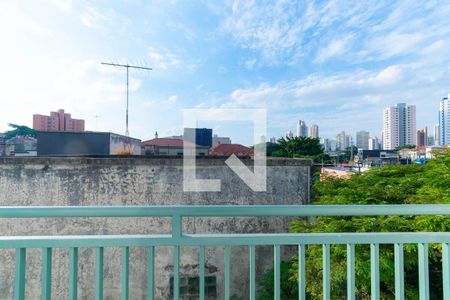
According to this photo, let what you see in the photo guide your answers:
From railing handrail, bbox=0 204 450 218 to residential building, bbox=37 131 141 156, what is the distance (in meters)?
5.22

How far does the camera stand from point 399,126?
12727mm

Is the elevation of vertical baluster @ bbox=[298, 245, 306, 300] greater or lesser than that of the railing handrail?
lesser

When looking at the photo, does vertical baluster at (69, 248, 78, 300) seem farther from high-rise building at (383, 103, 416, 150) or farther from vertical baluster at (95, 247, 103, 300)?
high-rise building at (383, 103, 416, 150)

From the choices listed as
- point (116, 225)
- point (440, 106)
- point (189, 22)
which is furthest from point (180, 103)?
point (440, 106)

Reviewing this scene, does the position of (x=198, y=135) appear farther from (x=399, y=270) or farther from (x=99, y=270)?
(x=399, y=270)

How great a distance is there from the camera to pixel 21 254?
0.95 meters

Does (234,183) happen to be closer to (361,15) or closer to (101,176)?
(101,176)

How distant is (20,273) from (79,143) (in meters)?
6.85

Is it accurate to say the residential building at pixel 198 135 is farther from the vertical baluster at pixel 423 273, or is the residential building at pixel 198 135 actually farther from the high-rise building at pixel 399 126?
the high-rise building at pixel 399 126

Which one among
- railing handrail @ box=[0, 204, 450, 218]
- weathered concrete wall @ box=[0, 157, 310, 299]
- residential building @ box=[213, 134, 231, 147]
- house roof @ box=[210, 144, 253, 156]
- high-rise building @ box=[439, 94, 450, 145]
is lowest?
weathered concrete wall @ box=[0, 157, 310, 299]

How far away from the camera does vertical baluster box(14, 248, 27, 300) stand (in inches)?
37.2

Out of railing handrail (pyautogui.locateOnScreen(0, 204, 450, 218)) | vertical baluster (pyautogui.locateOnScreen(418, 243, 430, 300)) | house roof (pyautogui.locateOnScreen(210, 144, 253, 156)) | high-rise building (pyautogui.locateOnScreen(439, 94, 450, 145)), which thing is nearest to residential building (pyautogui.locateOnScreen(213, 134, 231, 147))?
house roof (pyautogui.locateOnScreen(210, 144, 253, 156))

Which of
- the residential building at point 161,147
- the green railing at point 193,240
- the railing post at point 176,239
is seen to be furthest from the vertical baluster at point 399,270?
the residential building at point 161,147

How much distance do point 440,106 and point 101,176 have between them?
6.76 m
